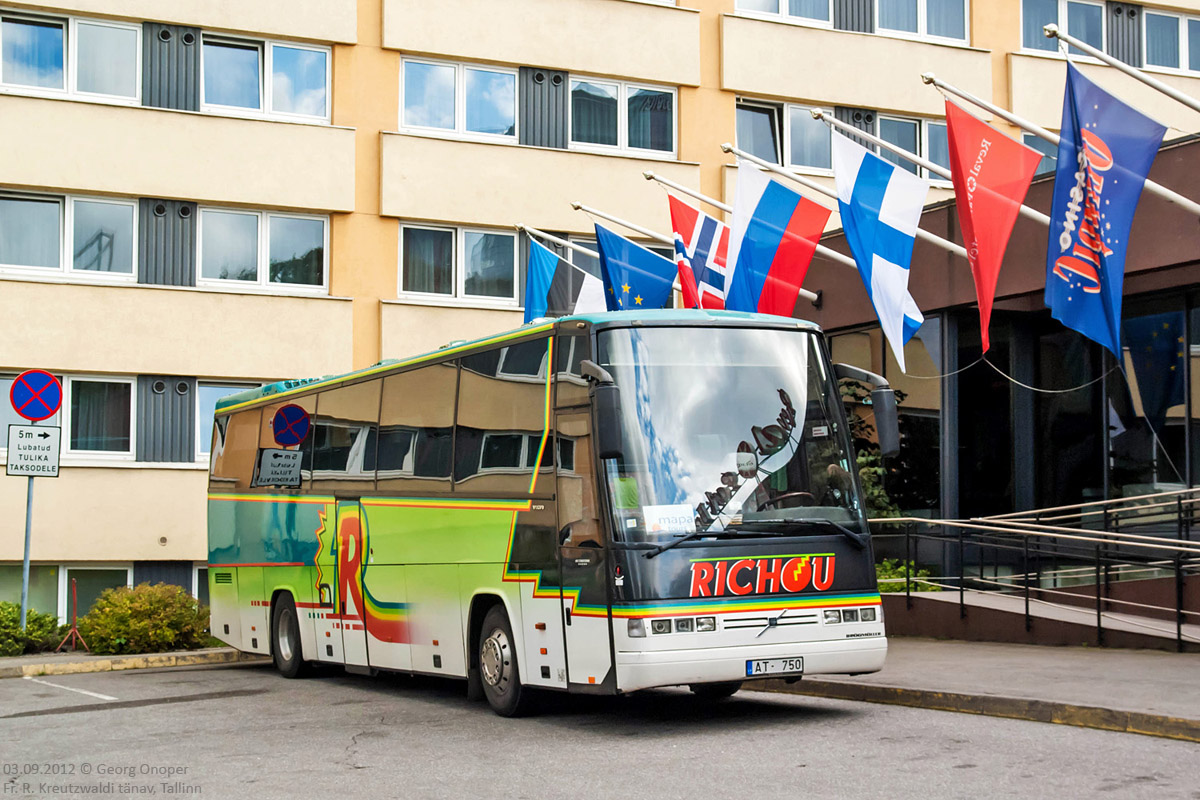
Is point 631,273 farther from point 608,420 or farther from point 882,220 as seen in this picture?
point 608,420

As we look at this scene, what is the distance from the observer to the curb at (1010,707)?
9953 mm

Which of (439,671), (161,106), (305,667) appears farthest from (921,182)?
(161,106)

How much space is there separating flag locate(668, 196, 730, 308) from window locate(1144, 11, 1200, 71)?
17014 mm

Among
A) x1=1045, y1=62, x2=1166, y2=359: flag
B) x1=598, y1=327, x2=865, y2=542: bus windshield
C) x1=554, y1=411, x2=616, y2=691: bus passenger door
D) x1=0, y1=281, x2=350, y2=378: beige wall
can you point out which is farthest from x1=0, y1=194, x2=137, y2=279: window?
x1=1045, y1=62, x2=1166, y2=359: flag

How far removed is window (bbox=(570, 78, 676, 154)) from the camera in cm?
2981

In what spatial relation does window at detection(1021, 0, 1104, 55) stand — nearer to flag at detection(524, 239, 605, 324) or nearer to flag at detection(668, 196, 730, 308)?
flag at detection(524, 239, 605, 324)

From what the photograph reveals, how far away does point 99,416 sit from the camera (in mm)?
26328

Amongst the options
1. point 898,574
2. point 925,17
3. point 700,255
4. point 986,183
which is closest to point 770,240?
point 700,255

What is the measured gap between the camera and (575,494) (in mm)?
11711

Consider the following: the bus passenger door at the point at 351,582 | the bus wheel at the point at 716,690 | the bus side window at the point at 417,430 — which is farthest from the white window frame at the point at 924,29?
the bus wheel at the point at 716,690

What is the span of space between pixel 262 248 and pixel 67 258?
10.9 feet

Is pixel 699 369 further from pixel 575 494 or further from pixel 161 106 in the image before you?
pixel 161 106

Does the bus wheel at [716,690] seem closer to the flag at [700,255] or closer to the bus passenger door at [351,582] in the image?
the bus passenger door at [351,582]

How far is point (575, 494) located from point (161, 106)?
17.9 m
